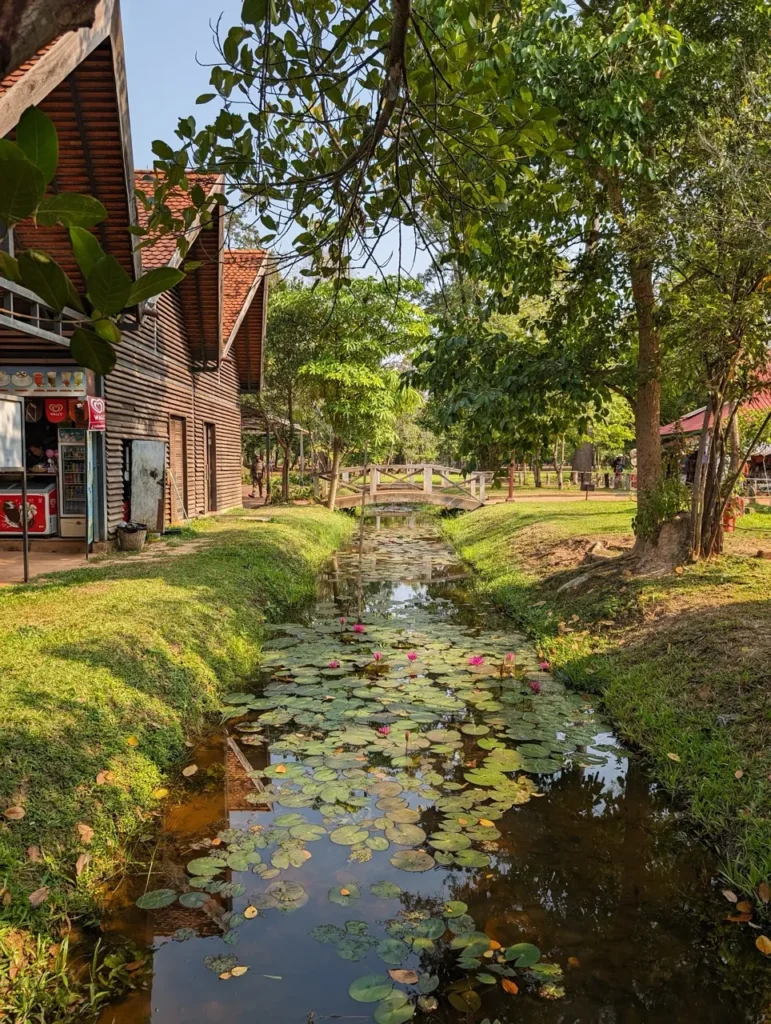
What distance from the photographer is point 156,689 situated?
5137 mm

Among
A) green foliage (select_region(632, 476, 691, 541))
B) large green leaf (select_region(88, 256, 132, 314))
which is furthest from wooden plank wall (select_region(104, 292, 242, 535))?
large green leaf (select_region(88, 256, 132, 314))

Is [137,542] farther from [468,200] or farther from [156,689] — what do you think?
[468,200]

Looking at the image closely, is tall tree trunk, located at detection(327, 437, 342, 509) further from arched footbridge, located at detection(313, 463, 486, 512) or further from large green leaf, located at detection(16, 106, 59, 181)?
large green leaf, located at detection(16, 106, 59, 181)

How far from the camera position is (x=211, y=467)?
699 inches

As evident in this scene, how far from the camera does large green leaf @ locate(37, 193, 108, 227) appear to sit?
1.05 meters

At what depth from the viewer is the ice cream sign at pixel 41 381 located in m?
9.95

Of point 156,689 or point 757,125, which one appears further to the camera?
point 757,125

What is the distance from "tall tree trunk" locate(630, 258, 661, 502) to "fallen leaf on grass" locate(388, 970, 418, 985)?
653 cm

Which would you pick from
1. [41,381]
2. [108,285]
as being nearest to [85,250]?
[108,285]

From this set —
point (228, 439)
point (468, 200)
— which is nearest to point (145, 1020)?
point (468, 200)

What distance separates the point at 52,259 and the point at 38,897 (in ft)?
9.66

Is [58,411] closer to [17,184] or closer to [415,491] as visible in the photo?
[17,184]

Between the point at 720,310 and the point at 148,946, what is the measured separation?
640 centimetres

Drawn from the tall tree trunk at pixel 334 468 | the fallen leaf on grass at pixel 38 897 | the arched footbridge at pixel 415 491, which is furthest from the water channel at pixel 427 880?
the arched footbridge at pixel 415 491
